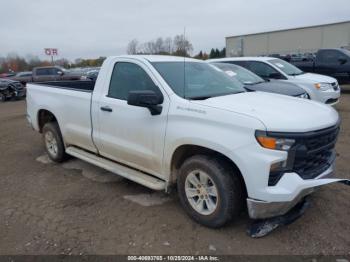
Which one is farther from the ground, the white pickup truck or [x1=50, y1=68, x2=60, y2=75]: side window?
[x1=50, y1=68, x2=60, y2=75]: side window

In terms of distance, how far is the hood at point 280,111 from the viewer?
282 centimetres

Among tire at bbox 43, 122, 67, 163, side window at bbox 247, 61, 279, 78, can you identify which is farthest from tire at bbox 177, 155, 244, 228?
side window at bbox 247, 61, 279, 78

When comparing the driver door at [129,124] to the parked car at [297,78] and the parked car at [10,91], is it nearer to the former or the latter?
the parked car at [297,78]

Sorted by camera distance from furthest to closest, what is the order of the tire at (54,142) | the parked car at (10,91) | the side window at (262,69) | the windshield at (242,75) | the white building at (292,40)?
the white building at (292,40) < the parked car at (10,91) < the side window at (262,69) < the windshield at (242,75) < the tire at (54,142)

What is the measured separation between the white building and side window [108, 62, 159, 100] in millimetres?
53295

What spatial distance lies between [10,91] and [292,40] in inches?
2122

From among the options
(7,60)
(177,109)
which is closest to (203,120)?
(177,109)

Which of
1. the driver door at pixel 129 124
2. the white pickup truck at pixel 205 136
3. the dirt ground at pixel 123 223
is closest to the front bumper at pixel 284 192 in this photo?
the white pickup truck at pixel 205 136

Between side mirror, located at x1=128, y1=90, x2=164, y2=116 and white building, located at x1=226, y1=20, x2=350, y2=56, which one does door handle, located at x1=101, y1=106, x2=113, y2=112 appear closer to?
side mirror, located at x1=128, y1=90, x2=164, y2=116

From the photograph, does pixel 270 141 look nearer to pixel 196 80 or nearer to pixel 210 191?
pixel 210 191

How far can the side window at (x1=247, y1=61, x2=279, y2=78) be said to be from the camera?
938cm

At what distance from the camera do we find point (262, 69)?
9562 mm

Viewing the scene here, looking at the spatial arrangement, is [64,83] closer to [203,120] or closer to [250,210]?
[203,120]

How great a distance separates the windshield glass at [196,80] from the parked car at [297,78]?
497cm
